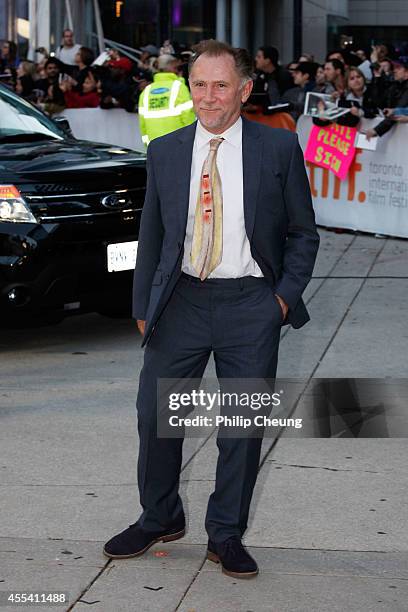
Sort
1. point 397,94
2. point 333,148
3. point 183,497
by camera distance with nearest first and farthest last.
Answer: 1. point 183,497
2. point 397,94
3. point 333,148

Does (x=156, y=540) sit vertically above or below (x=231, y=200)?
below

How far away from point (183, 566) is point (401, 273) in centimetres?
662

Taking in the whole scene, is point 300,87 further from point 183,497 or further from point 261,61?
point 183,497

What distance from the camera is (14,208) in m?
7.70

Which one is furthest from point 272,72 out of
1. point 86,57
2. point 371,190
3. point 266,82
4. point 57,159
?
point 57,159

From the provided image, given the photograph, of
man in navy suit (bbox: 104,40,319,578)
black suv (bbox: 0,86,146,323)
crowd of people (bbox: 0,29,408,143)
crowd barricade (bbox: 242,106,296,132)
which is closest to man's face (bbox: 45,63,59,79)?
crowd of people (bbox: 0,29,408,143)

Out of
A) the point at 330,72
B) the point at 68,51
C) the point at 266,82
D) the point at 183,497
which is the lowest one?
the point at 183,497

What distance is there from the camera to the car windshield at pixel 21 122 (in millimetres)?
8977

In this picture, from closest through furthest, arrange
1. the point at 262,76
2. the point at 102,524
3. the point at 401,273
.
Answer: the point at 102,524
the point at 401,273
the point at 262,76

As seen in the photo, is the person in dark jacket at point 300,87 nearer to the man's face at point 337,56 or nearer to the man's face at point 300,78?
the man's face at point 300,78

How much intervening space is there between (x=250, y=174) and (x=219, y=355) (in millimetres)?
637

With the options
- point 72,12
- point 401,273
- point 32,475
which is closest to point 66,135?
point 401,273

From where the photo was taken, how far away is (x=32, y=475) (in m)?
5.57

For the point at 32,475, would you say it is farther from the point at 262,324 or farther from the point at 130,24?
the point at 130,24
